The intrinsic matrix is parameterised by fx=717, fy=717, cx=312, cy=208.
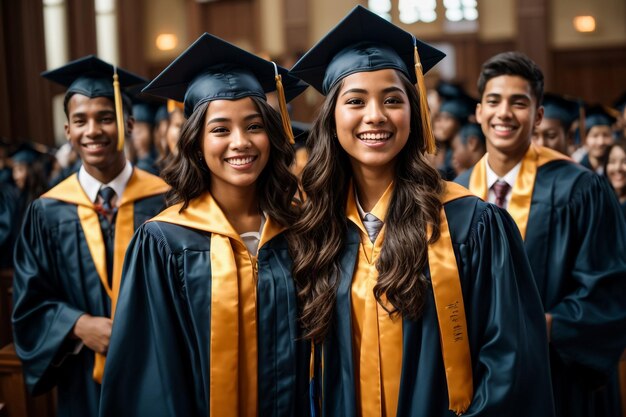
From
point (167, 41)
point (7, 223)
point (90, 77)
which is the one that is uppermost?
point (167, 41)

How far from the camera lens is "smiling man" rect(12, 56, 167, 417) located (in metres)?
2.80

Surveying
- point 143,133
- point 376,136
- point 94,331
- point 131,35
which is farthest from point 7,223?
point 131,35

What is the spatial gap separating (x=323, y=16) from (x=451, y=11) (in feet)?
8.00

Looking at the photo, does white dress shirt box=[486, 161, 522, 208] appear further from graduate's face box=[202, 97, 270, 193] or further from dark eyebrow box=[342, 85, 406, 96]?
graduate's face box=[202, 97, 270, 193]

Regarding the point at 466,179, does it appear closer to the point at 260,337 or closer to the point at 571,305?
the point at 571,305

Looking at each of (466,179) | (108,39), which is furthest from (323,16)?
(466,179)

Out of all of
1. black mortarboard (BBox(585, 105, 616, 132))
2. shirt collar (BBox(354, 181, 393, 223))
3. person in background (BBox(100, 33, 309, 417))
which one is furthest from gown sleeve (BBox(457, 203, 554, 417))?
black mortarboard (BBox(585, 105, 616, 132))

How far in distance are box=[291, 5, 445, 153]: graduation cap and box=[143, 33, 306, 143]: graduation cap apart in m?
0.15

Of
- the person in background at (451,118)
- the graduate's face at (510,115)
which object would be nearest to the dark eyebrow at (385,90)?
the graduate's face at (510,115)

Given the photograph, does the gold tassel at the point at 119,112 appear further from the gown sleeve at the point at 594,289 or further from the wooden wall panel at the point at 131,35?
the wooden wall panel at the point at 131,35

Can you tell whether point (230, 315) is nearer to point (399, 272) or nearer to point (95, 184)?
point (399, 272)

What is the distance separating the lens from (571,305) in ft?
8.70

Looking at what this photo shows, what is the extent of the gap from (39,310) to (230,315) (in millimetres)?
1106

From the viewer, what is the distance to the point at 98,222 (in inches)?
114
